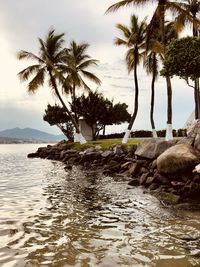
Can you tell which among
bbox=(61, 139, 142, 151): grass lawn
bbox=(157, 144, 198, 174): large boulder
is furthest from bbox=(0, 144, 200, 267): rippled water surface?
bbox=(61, 139, 142, 151): grass lawn

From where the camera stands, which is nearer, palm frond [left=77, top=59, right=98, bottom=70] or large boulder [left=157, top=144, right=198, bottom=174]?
large boulder [left=157, top=144, right=198, bottom=174]

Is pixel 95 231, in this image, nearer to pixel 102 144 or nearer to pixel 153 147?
pixel 153 147

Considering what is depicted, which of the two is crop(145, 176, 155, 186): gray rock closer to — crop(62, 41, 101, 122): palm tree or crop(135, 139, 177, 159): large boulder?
crop(135, 139, 177, 159): large boulder

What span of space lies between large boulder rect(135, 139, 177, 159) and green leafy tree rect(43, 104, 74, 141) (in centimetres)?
3574

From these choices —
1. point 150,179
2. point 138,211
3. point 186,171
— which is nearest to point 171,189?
point 186,171

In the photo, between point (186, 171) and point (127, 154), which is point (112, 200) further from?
point (127, 154)

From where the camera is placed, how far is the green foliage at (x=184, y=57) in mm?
24031

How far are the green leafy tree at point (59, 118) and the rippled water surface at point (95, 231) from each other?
41.9m

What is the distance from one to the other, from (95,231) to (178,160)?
264 inches

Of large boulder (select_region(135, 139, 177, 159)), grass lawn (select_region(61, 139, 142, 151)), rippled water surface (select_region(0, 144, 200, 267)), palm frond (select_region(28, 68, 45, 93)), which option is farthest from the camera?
palm frond (select_region(28, 68, 45, 93))

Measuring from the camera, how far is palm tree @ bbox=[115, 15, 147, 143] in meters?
32.2

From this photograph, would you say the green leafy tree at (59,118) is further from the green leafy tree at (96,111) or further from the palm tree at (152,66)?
the palm tree at (152,66)

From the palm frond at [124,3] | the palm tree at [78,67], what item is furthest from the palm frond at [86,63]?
the palm frond at [124,3]

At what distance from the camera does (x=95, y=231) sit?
27.8 feet
